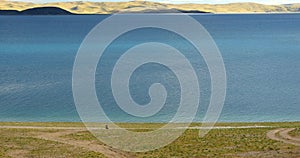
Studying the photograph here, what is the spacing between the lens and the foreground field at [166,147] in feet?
94.9

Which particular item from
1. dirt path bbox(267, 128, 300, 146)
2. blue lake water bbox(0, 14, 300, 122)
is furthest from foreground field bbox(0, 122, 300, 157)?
blue lake water bbox(0, 14, 300, 122)

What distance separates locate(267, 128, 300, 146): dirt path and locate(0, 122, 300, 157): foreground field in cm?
21

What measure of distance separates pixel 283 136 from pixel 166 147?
8924mm

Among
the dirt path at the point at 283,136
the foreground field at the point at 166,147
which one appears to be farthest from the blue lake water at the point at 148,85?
the foreground field at the point at 166,147

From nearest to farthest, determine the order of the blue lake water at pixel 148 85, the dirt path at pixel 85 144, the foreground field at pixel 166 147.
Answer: the foreground field at pixel 166 147, the dirt path at pixel 85 144, the blue lake water at pixel 148 85

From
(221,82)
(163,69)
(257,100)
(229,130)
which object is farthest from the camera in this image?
(163,69)

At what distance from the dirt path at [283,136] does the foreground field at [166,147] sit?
0.21 meters

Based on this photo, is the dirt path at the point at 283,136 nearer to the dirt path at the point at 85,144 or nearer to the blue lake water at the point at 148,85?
the dirt path at the point at 85,144

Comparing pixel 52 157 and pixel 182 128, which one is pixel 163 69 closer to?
pixel 182 128

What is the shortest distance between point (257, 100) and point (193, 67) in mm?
29960

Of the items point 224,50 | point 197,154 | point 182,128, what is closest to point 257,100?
point 182,128

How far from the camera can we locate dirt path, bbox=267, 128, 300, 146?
32.1 m

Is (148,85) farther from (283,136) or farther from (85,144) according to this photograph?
(85,144)

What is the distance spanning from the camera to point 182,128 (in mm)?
39156
